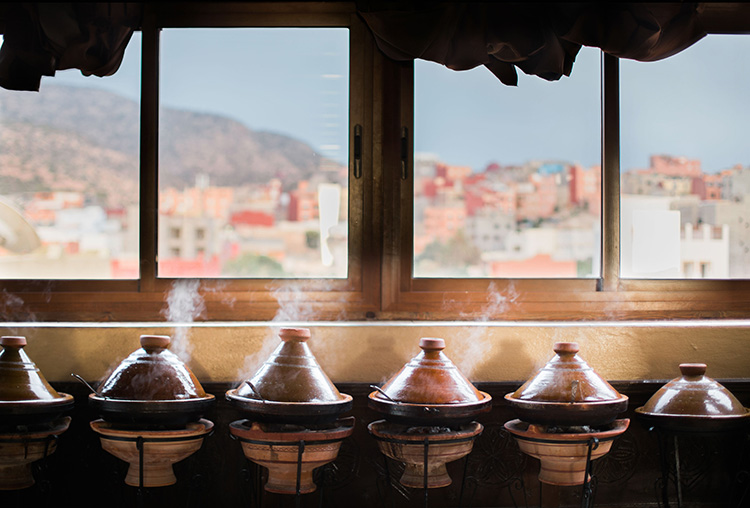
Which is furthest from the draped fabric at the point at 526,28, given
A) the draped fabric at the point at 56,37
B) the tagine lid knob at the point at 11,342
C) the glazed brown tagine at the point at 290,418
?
the tagine lid knob at the point at 11,342

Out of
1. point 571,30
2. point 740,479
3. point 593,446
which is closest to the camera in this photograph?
point 593,446

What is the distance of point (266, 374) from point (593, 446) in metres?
1.30

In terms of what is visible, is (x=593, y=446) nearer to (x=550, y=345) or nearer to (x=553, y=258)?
(x=550, y=345)

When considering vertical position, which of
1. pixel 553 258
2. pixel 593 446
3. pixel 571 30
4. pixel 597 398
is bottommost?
pixel 593 446

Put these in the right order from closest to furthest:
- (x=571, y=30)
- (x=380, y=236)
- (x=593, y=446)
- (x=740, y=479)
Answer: (x=593, y=446) → (x=571, y=30) → (x=740, y=479) → (x=380, y=236)

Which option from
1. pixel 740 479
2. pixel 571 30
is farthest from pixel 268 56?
pixel 740 479

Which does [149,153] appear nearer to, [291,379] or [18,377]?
[18,377]

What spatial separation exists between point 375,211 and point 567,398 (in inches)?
50.0

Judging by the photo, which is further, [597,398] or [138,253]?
[138,253]

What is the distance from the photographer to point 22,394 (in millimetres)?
2873

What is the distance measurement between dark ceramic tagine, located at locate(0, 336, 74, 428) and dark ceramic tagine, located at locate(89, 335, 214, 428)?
0.17 metres

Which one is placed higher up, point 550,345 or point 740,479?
point 550,345

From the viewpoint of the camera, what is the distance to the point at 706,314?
11.9ft

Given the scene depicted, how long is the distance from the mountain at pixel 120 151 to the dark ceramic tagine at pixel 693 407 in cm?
188
